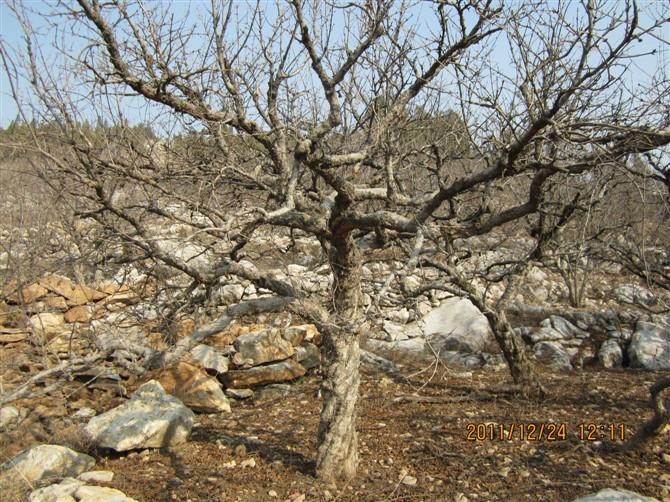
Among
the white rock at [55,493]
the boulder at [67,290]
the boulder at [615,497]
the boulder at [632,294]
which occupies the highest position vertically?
the boulder at [632,294]

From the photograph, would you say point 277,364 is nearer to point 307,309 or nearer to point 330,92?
point 307,309

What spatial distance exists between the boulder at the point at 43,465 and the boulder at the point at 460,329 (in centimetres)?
461

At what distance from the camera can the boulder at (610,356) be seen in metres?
6.76

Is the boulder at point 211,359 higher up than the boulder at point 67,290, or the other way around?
the boulder at point 67,290

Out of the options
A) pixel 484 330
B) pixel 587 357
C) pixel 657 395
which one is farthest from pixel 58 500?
pixel 587 357

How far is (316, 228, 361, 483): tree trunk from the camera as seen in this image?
343cm

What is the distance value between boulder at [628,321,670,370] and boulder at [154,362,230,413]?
217 inches

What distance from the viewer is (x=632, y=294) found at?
9852mm

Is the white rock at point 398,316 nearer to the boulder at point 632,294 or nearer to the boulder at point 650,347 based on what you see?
the boulder at point 650,347

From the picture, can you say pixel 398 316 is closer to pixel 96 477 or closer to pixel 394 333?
pixel 394 333

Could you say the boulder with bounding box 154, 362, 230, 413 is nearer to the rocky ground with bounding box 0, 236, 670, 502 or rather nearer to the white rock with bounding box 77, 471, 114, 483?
the rocky ground with bounding box 0, 236, 670, 502

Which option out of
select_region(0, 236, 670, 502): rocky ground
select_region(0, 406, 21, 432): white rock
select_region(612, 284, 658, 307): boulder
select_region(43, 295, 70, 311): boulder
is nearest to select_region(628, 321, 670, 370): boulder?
select_region(0, 236, 670, 502): rocky ground
